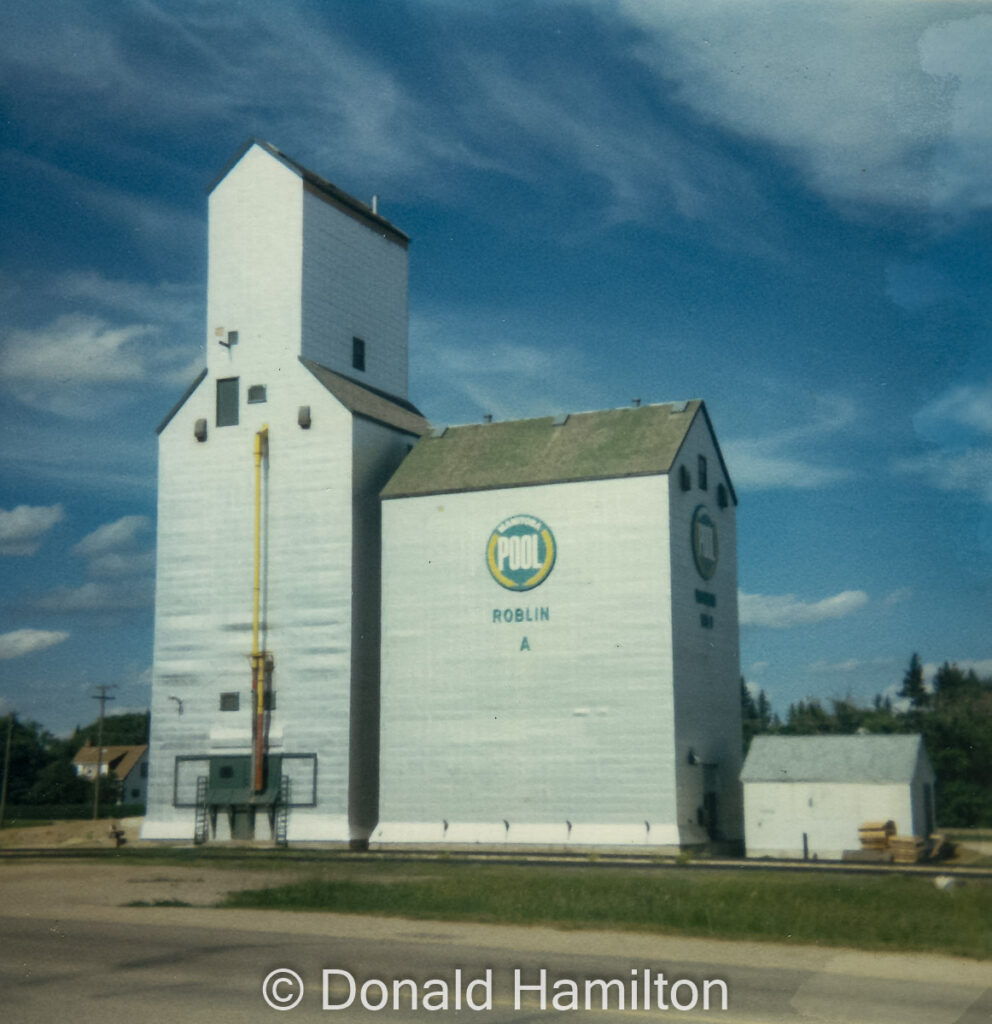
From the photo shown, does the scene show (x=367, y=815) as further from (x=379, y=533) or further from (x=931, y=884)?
(x=931, y=884)

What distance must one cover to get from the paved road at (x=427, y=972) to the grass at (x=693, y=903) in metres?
Result: 1.11

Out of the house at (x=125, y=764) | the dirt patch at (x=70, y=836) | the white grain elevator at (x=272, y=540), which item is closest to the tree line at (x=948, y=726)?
the white grain elevator at (x=272, y=540)

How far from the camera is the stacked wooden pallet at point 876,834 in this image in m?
39.8

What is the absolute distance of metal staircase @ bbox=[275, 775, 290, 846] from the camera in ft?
145

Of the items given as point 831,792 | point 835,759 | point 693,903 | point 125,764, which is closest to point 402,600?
point 835,759

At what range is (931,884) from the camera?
82.6ft

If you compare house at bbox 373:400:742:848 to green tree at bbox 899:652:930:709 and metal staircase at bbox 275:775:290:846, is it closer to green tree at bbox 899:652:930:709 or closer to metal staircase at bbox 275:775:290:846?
metal staircase at bbox 275:775:290:846

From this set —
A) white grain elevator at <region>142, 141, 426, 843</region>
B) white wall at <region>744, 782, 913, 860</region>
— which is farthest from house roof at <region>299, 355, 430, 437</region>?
white wall at <region>744, 782, 913, 860</region>

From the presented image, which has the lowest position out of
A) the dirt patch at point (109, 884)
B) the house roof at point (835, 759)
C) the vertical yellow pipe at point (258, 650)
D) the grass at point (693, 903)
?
the dirt patch at point (109, 884)

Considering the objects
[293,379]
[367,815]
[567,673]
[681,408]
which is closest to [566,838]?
[567,673]

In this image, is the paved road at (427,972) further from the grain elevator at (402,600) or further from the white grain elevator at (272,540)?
the white grain elevator at (272,540)

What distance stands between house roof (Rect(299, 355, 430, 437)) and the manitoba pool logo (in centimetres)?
746

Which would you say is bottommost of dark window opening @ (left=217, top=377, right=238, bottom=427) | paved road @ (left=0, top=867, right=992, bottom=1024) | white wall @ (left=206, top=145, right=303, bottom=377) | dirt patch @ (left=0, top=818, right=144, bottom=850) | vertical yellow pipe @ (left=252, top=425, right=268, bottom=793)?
dirt patch @ (left=0, top=818, right=144, bottom=850)

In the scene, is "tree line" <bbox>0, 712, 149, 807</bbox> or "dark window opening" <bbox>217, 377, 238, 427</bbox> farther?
"tree line" <bbox>0, 712, 149, 807</bbox>
